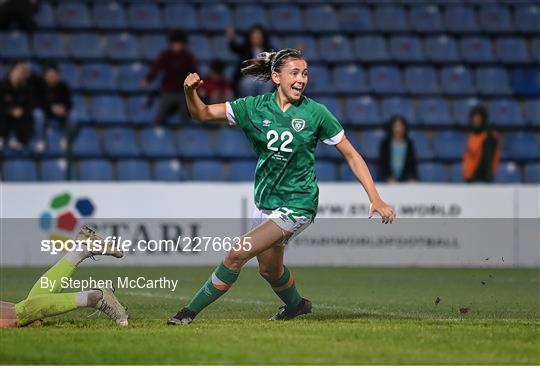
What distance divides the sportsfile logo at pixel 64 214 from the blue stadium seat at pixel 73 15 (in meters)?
5.40

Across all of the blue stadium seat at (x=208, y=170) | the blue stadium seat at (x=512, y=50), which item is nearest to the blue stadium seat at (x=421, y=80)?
the blue stadium seat at (x=512, y=50)

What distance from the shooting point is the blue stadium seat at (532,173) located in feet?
64.9

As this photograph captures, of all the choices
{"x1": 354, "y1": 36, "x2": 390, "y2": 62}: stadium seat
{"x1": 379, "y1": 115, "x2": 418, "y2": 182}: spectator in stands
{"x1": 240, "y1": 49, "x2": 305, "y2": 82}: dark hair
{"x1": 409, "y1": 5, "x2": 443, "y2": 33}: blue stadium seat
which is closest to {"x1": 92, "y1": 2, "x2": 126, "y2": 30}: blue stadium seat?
{"x1": 354, "y1": 36, "x2": 390, "y2": 62}: stadium seat

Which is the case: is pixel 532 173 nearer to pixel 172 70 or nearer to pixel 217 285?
pixel 172 70

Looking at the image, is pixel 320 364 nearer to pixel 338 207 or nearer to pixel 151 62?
pixel 338 207

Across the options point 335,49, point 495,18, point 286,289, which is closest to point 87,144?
point 335,49

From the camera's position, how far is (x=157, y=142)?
19.1 m

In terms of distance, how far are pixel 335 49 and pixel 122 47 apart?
3.71m

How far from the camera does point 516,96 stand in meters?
21.4

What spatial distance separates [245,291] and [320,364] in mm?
5710

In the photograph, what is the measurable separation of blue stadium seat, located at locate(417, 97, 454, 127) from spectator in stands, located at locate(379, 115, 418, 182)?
2632 millimetres

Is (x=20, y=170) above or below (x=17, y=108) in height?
below

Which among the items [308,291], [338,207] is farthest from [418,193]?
[308,291]

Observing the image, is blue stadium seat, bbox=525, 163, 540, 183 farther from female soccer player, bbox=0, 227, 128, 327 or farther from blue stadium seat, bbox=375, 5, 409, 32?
female soccer player, bbox=0, 227, 128, 327
